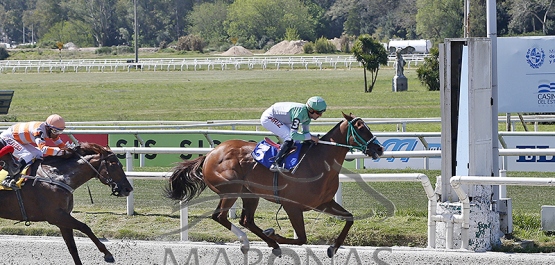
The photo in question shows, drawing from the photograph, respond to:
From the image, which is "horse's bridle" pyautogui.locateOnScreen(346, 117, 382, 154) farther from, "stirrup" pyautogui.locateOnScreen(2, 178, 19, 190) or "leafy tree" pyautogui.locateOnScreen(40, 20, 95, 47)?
"leafy tree" pyautogui.locateOnScreen(40, 20, 95, 47)

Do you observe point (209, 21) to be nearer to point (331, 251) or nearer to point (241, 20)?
point (241, 20)

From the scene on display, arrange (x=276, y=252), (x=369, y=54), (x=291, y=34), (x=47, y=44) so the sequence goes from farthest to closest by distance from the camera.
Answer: (x=47, y=44), (x=291, y=34), (x=369, y=54), (x=276, y=252)

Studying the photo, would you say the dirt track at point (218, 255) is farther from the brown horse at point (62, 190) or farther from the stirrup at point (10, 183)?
the stirrup at point (10, 183)

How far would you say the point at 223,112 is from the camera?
25641 millimetres

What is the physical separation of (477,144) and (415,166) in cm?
515

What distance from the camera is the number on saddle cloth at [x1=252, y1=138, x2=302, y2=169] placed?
6844 mm

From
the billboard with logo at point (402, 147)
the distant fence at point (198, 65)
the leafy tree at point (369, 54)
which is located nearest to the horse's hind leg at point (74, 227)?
the billboard with logo at point (402, 147)

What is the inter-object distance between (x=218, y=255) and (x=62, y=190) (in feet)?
4.70

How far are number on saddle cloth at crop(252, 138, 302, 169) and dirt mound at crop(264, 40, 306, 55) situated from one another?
2446 inches

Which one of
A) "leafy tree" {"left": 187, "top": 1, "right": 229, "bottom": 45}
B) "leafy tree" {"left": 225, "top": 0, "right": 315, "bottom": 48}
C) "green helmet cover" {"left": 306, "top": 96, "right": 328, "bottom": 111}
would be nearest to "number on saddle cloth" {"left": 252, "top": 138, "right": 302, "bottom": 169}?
"green helmet cover" {"left": 306, "top": 96, "right": 328, "bottom": 111}

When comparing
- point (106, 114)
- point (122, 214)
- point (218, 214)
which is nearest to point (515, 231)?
point (218, 214)

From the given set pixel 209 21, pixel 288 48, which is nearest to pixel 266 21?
pixel 209 21

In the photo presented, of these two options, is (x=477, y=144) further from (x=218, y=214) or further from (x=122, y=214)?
(x=122, y=214)

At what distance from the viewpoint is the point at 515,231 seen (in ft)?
24.3
